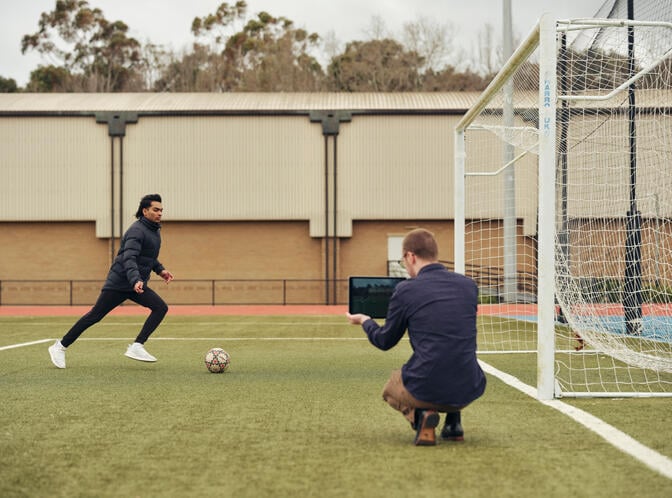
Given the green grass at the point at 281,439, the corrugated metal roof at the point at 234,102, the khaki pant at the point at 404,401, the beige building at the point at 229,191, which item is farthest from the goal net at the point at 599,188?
the corrugated metal roof at the point at 234,102

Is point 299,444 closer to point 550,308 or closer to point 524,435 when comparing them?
point 524,435

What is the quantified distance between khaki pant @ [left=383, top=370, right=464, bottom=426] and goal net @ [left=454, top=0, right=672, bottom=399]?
2.24 meters

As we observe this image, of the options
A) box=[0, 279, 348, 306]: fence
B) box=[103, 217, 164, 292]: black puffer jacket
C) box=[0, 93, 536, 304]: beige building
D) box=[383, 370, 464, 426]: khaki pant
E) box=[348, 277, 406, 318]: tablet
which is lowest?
box=[0, 279, 348, 306]: fence

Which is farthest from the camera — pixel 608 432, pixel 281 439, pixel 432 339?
pixel 608 432

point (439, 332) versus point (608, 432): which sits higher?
point (439, 332)

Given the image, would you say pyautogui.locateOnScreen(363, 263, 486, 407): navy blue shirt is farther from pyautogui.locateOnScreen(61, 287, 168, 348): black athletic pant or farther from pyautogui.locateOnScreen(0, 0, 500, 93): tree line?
pyautogui.locateOnScreen(0, 0, 500, 93): tree line

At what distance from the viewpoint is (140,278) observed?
32.8 feet

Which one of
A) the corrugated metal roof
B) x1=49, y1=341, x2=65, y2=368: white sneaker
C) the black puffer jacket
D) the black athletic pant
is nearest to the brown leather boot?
the black puffer jacket

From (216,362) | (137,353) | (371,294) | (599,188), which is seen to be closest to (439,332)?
(371,294)

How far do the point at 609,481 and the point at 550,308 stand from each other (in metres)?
3.22

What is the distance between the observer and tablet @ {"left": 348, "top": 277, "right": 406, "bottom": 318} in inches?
266

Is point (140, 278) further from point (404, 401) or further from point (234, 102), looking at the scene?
point (234, 102)

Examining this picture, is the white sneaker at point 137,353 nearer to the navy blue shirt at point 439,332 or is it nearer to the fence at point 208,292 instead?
the navy blue shirt at point 439,332

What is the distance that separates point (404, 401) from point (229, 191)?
29.9 meters
